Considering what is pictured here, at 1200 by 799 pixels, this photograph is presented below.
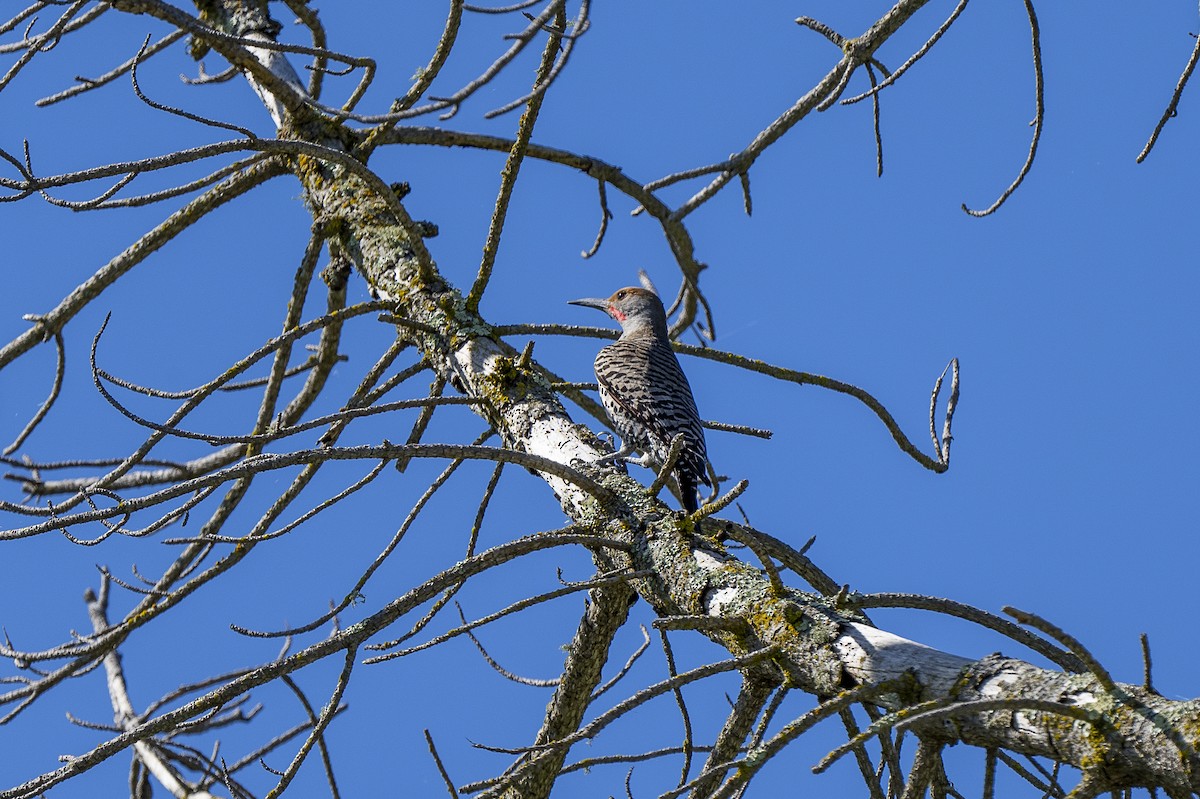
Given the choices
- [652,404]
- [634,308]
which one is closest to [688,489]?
[652,404]

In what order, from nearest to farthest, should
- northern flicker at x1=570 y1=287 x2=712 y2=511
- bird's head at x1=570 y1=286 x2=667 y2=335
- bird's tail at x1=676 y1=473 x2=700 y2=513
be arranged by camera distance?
bird's tail at x1=676 y1=473 x2=700 y2=513, northern flicker at x1=570 y1=287 x2=712 y2=511, bird's head at x1=570 y1=286 x2=667 y2=335

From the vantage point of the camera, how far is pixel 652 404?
17.1 ft

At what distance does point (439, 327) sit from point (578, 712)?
126cm

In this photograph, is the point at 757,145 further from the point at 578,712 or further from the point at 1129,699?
the point at 1129,699

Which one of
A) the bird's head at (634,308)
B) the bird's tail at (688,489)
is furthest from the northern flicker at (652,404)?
the bird's head at (634,308)

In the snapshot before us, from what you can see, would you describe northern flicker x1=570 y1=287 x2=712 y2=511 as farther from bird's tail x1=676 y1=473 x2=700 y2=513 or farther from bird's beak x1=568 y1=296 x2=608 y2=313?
bird's beak x1=568 y1=296 x2=608 y2=313

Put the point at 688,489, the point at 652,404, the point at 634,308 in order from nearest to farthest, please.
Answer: the point at 688,489 < the point at 652,404 < the point at 634,308

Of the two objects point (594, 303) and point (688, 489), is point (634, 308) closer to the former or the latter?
point (594, 303)

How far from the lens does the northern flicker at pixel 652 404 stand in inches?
187

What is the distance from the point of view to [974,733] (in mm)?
2293

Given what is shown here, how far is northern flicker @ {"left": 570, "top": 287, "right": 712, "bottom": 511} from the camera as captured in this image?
15.6 feet

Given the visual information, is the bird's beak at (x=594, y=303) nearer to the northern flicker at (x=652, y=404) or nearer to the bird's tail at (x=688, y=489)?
the northern flicker at (x=652, y=404)

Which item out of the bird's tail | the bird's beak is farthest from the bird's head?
the bird's tail

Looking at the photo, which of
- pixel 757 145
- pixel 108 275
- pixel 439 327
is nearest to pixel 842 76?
pixel 757 145
